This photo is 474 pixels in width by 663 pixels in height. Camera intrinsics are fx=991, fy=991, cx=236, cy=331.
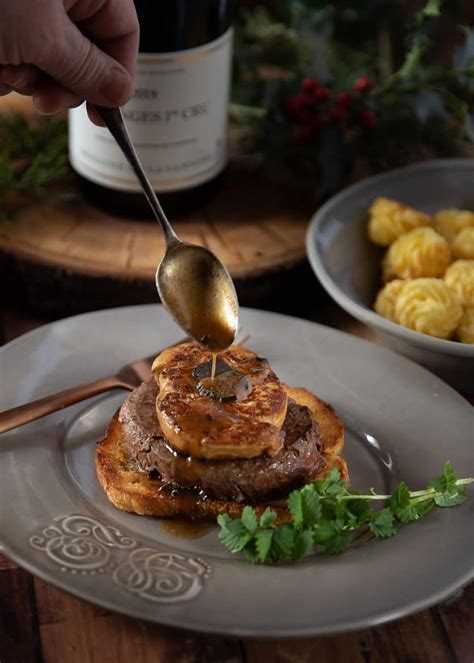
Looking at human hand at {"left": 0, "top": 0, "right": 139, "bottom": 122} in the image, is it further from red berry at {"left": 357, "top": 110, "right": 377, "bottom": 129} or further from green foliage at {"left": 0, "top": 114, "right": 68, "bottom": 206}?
red berry at {"left": 357, "top": 110, "right": 377, "bottom": 129}

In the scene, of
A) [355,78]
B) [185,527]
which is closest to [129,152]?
[185,527]

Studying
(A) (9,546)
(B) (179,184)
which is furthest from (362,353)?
(A) (9,546)

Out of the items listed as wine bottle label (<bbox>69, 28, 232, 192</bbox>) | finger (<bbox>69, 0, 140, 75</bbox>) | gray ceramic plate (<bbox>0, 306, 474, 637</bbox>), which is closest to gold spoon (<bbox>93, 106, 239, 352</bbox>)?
finger (<bbox>69, 0, 140, 75</bbox>)

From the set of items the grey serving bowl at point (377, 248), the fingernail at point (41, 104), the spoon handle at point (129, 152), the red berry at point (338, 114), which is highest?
the fingernail at point (41, 104)

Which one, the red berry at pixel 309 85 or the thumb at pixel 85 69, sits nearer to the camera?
the thumb at pixel 85 69

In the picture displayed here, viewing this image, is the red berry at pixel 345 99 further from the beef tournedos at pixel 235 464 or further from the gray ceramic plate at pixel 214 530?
the beef tournedos at pixel 235 464

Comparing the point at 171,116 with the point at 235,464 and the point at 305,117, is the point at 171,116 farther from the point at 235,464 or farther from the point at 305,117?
the point at 235,464

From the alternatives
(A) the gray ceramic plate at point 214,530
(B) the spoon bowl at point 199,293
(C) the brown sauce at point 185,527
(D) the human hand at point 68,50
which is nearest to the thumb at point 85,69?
(D) the human hand at point 68,50

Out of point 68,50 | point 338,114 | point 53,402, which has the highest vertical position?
point 68,50
